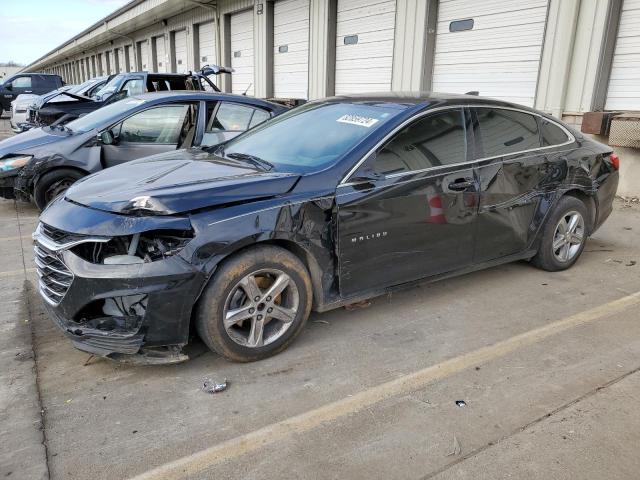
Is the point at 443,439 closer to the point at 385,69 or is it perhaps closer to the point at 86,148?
the point at 86,148

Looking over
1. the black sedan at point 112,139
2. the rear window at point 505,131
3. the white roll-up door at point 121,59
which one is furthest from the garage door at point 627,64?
the white roll-up door at point 121,59

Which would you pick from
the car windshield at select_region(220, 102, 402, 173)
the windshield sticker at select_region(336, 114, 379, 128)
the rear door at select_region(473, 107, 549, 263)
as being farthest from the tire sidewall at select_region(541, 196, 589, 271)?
the windshield sticker at select_region(336, 114, 379, 128)

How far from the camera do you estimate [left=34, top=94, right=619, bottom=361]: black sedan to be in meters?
2.89

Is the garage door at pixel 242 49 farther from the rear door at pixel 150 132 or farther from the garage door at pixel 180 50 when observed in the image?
the rear door at pixel 150 132

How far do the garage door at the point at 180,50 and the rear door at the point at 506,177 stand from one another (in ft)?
67.6

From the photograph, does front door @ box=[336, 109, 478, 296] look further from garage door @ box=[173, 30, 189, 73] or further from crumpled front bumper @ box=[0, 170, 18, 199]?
garage door @ box=[173, 30, 189, 73]

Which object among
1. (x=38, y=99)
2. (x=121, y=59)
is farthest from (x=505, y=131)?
(x=121, y=59)

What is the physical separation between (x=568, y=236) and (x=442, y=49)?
7.08 metres

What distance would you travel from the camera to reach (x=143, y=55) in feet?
97.6

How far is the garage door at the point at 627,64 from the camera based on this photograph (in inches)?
303

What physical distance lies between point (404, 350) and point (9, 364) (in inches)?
97.7

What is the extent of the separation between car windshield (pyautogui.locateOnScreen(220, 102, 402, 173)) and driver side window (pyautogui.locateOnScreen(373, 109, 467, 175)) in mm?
179

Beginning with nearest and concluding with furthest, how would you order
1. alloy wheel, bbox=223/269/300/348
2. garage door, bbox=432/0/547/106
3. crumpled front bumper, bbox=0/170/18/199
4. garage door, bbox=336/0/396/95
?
alloy wheel, bbox=223/269/300/348
crumpled front bumper, bbox=0/170/18/199
garage door, bbox=432/0/547/106
garage door, bbox=336/0/396/95

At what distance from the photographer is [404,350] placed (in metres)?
3.44
